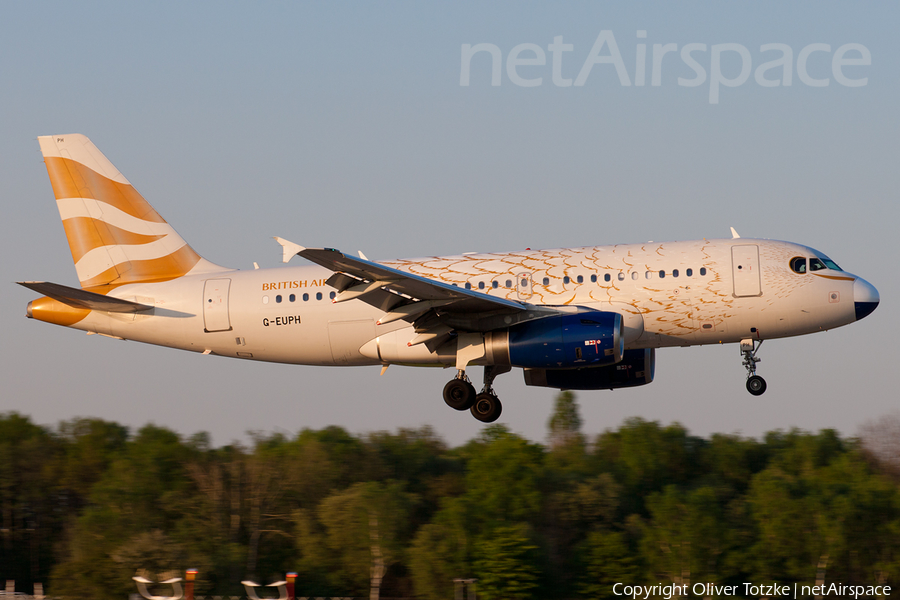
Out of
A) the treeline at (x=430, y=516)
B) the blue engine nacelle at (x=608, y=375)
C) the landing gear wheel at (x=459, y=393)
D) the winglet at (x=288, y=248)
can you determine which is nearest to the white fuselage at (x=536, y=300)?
the landing gear wheel at (x=459, y=393)

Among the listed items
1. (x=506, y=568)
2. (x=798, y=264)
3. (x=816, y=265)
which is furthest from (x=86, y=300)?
(x=506, y=568)

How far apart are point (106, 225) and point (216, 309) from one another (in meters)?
5.58

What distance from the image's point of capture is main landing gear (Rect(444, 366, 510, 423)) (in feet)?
97.1

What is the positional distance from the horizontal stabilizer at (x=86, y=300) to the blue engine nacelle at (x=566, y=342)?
11.7 metres

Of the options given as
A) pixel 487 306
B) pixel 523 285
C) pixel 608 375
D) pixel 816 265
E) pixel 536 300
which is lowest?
pixel 608 375

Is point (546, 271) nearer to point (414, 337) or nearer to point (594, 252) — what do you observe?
point (594, 252)

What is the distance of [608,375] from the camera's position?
104 feet

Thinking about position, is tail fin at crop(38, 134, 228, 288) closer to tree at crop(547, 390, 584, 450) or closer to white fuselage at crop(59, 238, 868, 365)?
white fuselage at crop(59, 238, 868, 365)

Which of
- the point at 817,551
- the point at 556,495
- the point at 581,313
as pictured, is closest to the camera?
the point at 581,313

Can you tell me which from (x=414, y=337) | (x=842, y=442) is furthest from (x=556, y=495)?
(x=414, y=337)

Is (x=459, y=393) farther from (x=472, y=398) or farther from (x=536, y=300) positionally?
(x=536, y=300)

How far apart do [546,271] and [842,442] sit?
72093 millimetres

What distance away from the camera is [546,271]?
2847cm

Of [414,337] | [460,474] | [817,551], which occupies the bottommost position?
[817,551]
